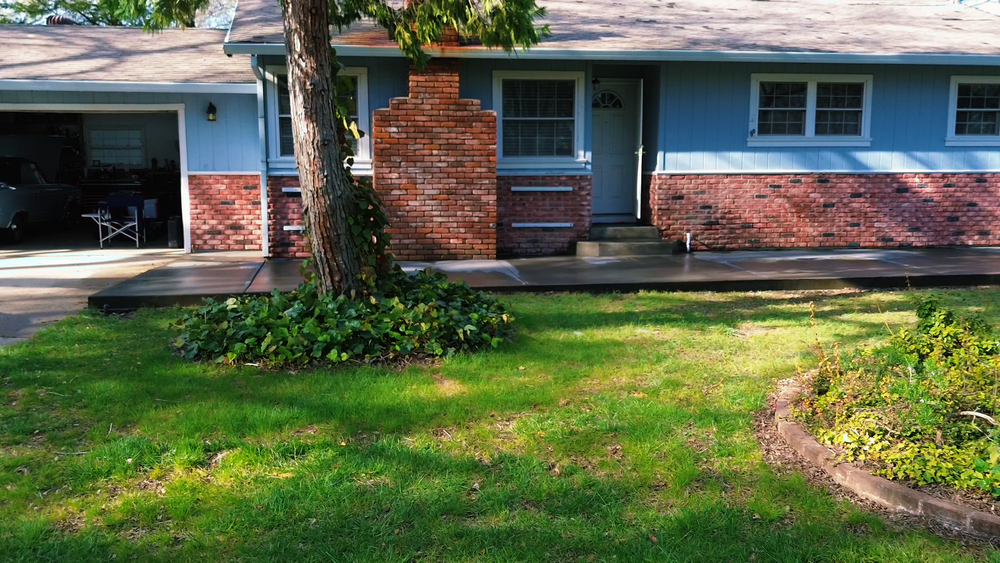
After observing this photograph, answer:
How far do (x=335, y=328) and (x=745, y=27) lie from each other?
9893 millimetres

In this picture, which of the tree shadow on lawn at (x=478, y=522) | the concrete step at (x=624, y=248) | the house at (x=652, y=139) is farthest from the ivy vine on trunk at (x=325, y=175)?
the concrete step at (x=624, y=248)

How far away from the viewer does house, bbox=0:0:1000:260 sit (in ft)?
35.6

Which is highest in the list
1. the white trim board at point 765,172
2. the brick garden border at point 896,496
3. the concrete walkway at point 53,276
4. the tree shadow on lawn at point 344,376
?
the white trim board at point 765,172

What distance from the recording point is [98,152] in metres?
20.7

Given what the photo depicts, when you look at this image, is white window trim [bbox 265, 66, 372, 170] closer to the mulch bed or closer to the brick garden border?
the mulch bed

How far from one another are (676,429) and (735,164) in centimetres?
845

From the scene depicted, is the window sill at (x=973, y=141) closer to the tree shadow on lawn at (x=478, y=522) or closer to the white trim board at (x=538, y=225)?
the white trim board at (x=538, y=225)

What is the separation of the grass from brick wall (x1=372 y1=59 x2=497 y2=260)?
4.87m

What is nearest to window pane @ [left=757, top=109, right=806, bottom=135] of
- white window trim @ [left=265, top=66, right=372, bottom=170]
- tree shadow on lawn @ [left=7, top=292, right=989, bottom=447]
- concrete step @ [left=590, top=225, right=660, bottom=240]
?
concrete step @ [left=590, top=225, right=660, bottom=240]

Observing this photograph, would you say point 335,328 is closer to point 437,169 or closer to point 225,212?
point 437,169

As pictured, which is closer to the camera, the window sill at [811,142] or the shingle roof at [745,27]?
the shingle roof at [745,27]

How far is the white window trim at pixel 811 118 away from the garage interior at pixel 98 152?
11.2 meters

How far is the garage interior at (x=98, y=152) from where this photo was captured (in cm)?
1816

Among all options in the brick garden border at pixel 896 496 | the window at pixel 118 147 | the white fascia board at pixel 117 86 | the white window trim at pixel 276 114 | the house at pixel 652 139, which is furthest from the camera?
the window at pixel 118 147
